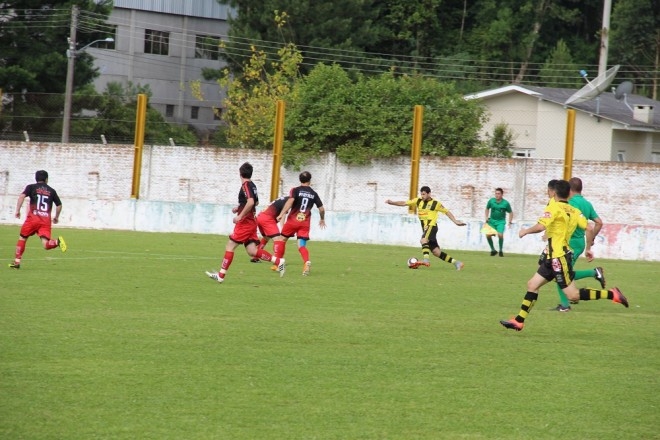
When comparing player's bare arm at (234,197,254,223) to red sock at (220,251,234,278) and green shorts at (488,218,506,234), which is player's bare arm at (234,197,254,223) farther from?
green shorts at (488,218,506,234)

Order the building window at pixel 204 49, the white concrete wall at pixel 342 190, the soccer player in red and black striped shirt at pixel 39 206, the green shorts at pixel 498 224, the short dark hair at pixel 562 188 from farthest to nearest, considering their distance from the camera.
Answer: the building window at pixel 204 49 < the white concrete wall at pixel 342 190 < the green shorts at pixel 498 224 < the soccer player in red and black striped shirt at pixel 39 206 < the short dark hair at pixel 562 188

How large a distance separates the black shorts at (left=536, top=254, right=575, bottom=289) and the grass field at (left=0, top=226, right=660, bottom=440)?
0.60 meters

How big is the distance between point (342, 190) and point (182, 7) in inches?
1567

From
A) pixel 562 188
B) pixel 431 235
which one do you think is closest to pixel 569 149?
pixel 431 235

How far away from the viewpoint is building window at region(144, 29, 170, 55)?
230 feet

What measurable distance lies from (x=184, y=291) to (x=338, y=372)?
6512mm

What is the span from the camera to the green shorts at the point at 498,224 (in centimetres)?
2736

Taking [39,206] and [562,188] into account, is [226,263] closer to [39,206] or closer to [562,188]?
[39,206]

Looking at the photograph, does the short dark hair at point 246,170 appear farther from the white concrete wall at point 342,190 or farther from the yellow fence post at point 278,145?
the yellow fence post at point 278,145

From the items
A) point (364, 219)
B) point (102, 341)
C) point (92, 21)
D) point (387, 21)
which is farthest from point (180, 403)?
point (387, 21)

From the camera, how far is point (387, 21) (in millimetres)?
65688

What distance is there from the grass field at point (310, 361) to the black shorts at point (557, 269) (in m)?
0.60

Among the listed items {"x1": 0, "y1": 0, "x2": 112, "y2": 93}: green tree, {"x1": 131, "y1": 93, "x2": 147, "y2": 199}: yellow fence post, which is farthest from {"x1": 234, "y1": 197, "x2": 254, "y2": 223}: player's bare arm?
{"x1": 0, "y1": 0, "x2": 112, "y2": 93}: green tree

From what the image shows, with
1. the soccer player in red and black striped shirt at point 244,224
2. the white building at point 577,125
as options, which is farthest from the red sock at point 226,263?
the white building at point 577,125
